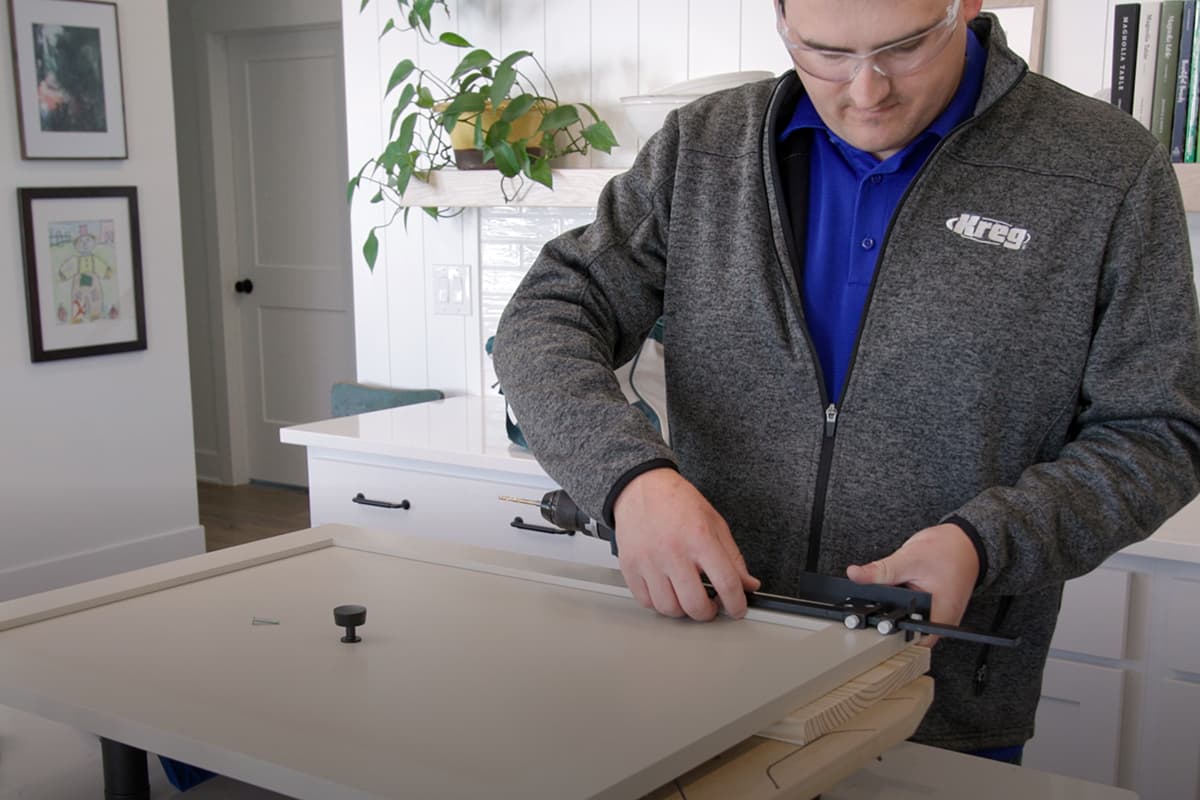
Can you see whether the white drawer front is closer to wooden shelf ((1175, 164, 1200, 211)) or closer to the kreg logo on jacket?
wooden shelf ((1175, 164, 1200, 211))

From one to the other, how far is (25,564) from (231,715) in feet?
12.0

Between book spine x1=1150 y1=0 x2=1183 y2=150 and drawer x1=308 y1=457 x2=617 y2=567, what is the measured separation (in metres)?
1.23

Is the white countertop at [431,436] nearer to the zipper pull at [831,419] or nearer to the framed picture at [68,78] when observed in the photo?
the zipper pull at [831,419]

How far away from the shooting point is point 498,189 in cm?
281

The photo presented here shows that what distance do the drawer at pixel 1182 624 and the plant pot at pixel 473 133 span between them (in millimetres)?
1582

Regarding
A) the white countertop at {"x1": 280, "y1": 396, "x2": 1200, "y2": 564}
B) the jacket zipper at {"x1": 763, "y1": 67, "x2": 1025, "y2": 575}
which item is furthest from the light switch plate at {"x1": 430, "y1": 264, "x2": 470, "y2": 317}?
the jacket zipper at {"x1": 763, "y1": 67, "x2": 1025, "y2": 575}

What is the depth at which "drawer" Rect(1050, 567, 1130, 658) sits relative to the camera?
1965 mm

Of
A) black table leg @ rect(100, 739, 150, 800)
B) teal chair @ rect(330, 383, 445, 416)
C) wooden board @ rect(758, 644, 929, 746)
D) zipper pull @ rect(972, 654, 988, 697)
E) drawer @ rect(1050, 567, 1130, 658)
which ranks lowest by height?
drawer @ rect(1050, 567, 1130, 658)

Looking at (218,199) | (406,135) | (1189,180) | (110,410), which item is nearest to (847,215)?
(1189,180)

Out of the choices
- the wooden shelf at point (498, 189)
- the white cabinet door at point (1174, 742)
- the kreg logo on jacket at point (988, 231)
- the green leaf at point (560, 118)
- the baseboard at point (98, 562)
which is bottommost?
the baseboard at point (98, 562)

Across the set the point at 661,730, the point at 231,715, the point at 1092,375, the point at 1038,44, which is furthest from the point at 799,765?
the point at 1038,44

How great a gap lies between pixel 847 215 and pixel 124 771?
777 mm

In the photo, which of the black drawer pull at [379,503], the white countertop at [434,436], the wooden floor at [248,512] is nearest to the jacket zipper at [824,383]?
the white countertop at [434,436]

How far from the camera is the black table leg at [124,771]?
87 cm
